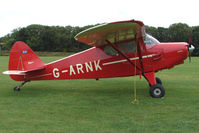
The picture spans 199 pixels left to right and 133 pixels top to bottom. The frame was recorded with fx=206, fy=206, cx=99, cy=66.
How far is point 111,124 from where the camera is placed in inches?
184

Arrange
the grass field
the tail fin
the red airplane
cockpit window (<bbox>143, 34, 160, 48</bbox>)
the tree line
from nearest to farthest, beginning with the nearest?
the grass field
the red airplane
cockpit window (<bbox>143, 34, 160, 48</bbox>)
the tail fin
the tree line

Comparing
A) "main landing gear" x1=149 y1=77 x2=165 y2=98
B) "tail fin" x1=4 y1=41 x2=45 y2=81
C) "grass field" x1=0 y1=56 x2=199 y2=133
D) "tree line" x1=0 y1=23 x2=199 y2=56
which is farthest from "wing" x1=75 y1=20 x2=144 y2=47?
"tree line" x1=0 y1=23 x2=199 y2=56

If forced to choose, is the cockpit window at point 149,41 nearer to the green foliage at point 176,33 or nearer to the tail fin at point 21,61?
the tail fin at point 21,61

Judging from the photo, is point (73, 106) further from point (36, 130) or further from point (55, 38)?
point (55, 38)

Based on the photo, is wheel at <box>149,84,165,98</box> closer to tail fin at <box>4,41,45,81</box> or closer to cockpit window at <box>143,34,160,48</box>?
cockpit window at <box>143,34,160,48</box>

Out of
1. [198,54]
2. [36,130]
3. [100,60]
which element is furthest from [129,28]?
[198,54]

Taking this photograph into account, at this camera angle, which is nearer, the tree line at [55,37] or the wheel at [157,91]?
the wheel at [157,91]

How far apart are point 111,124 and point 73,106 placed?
198cm

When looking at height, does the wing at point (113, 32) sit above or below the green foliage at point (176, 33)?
below

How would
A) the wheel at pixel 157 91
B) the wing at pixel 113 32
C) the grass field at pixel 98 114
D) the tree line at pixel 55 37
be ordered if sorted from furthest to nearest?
the tree line at pixel 55 37 → the wheel at pixel 157 91 → the wing at pixel 113 32 → the grass field at pixel 98 114

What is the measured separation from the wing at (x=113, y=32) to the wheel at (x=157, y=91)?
75.8 inches

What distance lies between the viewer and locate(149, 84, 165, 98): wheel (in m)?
7.16

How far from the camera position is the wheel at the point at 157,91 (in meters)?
7.16

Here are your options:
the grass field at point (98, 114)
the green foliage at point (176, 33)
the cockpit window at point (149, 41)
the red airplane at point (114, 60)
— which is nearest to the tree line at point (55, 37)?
the green foliage at point (176, 33)
